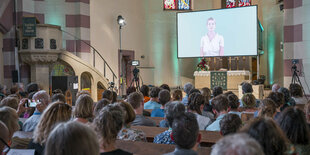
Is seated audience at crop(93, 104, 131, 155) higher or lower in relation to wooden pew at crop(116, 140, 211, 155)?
higher

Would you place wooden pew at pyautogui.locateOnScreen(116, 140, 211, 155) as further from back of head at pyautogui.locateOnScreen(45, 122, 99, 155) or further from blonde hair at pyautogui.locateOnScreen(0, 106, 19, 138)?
back of head at pyautogui.locateOnScreen(45, 122, 99, 155)

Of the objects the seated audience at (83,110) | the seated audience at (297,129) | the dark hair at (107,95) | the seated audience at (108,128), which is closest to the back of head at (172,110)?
the seated audience at (108,128)

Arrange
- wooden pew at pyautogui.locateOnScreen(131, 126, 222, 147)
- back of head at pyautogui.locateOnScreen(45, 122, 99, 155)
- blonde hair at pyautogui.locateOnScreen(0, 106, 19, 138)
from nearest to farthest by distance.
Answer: back of head at pyautogui.locateOnScreen(45, 122, 99, 155), blonde hair at pyautogui.locateOnScreen(0, 106, 19, 138), wooden pew at pyautogui.locateOnScreen(131, 126, 222, 147)

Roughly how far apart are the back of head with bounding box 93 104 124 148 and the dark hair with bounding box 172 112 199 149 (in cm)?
39

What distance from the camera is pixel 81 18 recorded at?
1028 cm

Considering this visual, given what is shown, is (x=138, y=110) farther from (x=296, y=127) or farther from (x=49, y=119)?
(x=296, y=127)

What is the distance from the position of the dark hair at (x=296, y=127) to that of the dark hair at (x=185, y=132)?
555 millimetres

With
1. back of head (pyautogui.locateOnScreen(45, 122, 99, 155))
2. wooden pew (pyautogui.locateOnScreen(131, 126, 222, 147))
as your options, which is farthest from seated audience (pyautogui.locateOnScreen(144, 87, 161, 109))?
back of head (pyautogui.locateOnScreen(45, 122, 99, 155))

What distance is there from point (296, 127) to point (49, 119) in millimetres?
1608

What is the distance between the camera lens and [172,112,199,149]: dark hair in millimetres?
1863

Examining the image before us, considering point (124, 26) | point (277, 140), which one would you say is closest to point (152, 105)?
point (277, 140)

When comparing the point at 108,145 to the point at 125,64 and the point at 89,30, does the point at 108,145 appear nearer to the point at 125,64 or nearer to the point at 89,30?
the point at 89,30

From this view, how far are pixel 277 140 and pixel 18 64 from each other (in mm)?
8650

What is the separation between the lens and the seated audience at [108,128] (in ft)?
6.35
